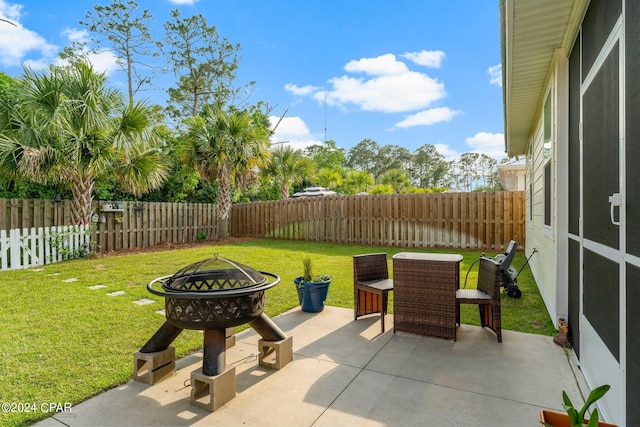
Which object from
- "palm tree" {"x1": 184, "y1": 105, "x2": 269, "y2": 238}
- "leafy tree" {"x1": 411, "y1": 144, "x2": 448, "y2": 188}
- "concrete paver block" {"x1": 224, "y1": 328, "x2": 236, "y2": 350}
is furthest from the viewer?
"leafy tree" {"x1": 411, "y1": 144, "x2": 448, "y2": 188}

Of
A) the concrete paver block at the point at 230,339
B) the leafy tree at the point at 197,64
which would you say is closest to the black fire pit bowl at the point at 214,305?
the concrete paver block at the point at 230,339

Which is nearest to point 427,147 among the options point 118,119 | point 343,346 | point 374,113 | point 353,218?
point 374,113

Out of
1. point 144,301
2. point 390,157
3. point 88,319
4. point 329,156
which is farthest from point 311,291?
point 390,157

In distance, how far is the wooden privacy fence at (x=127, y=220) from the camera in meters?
7.69

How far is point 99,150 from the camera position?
7.35 metres

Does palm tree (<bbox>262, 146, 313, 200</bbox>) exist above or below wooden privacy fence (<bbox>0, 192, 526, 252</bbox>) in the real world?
above

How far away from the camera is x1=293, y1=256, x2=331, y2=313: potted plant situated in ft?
13.4

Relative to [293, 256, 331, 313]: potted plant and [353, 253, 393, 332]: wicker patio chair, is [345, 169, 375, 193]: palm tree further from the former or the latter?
[353, 253, 393, 332]: wicker patio chair

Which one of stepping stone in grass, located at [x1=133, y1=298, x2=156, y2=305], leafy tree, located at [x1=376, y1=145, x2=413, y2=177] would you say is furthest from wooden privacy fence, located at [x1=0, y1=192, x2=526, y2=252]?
leafy tree, located at [x1=376, y1=145, x2=413, y2=177]

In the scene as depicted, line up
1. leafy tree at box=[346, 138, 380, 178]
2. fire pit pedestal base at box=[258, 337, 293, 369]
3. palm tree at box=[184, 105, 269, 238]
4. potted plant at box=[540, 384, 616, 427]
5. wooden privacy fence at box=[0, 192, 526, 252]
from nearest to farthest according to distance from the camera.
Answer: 1. potted plant at box=[540, 384, 616, 427]
2. fire pit pedestal base at box=[258, 337, 293, 369]
3. wooden privacy fence at box=[0, 192, 526, 252]
4. palm tree at box=[184, 105, 269, 238]
5. leafy tree at box=[346, 138, 380, 178]

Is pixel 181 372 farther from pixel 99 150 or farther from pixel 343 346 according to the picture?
pixel 99 150

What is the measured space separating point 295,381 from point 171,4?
22.6m

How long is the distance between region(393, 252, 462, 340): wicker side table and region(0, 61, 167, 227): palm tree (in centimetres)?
711

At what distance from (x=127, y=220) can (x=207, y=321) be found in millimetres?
9110
